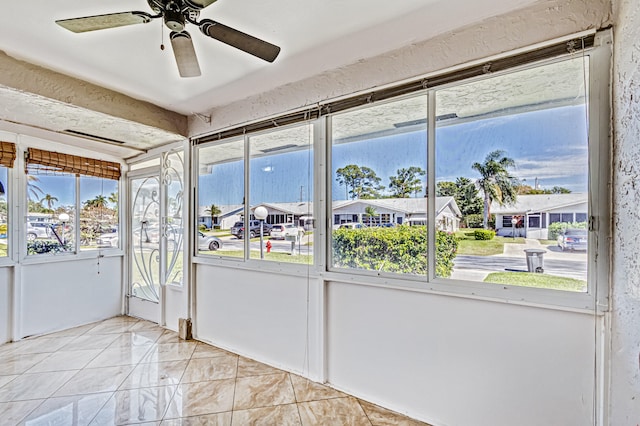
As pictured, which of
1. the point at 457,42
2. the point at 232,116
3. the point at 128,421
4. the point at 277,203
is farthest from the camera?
the point at 232,116

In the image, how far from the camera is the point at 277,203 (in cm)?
277

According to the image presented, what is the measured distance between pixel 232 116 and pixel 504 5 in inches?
88.8

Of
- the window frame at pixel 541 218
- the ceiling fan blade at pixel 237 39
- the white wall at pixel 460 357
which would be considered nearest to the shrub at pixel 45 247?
the window frame at pixel 541 218

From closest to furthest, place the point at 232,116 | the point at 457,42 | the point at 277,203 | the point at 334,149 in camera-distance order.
→ the point at 457,42, the point at 334,149, the point at 277,203, the point at 232,116

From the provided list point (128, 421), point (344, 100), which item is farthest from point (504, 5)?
point (128, 421)

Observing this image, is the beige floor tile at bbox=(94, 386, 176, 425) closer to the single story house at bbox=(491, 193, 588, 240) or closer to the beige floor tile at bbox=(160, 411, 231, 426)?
the beige floor tile at bbox=(160, 411, 231, 426)

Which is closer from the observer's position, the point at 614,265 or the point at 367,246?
the point at 614,265

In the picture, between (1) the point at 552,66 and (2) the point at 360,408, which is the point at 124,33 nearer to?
(1) the point at 552,66

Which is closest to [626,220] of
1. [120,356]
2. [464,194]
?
[464,194]

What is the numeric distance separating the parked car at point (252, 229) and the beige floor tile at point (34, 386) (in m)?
1.72

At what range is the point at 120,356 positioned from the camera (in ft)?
9.53

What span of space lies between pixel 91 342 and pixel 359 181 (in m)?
3.21

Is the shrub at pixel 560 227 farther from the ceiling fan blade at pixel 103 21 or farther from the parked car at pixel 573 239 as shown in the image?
the ceiling fan blade at pixel 103 21

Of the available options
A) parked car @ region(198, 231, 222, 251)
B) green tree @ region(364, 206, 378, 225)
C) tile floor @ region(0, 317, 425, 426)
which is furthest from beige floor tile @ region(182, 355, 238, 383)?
green tree @ region(364, 206, 378, 225)
